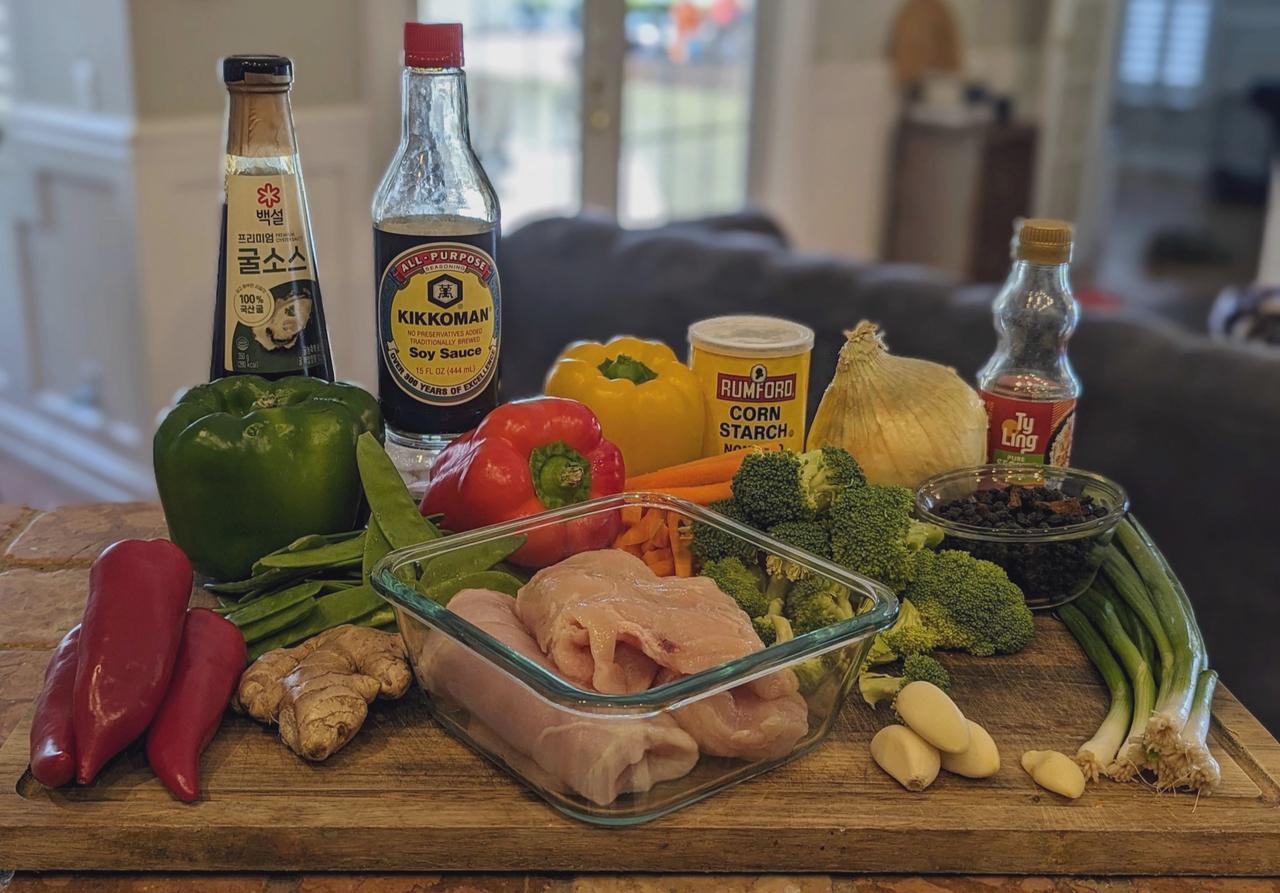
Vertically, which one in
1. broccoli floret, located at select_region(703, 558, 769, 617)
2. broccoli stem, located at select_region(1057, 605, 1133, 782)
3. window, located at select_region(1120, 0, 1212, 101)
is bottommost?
broccoli stem, located at select_region(1057, 605, 1133, 782)

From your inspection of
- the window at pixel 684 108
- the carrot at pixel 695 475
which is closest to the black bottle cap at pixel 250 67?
the carrot at pixel 695 475

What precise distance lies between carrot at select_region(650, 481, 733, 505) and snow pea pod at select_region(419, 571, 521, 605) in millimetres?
217

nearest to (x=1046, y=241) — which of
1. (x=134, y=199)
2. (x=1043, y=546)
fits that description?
(x=1043, y=546)

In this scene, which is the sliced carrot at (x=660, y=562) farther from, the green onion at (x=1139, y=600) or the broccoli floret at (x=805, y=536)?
the green onion at (x=1139, y=600)

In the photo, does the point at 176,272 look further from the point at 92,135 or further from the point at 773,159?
the point at 773,159

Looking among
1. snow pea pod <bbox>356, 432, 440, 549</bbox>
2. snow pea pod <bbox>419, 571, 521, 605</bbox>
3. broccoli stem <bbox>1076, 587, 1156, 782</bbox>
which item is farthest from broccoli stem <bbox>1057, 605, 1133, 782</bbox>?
snow pea pod <bbox>356, 432, 440, 549</bbox>

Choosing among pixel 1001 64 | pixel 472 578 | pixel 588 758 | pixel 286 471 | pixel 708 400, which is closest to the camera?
pixel 588 758

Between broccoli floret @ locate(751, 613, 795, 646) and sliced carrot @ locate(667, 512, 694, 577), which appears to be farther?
sliced carrot @ locate(667, 512, 694, 577)

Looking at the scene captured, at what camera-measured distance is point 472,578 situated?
1.04m

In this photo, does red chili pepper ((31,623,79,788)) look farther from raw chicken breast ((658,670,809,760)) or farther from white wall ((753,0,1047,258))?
white wall ((753,0,1047,258))

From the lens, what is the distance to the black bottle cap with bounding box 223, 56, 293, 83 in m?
1.17

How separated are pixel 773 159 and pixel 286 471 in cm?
441

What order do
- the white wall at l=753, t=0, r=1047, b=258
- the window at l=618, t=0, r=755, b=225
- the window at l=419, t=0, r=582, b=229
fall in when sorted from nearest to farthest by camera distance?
the window at l=419, t=0, r=582, b=229 < the window at l=618, t=0, r=755, b=225 < the white wall at l=753, t=0, r=1047, b=258

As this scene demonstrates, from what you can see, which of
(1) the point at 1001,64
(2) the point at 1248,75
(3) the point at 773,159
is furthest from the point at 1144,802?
(2) the point at 1248,75
